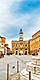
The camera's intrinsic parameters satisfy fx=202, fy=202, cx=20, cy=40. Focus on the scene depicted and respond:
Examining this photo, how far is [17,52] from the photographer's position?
111938 mm

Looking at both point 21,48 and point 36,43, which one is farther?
point 21,48

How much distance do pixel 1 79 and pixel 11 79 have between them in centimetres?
72

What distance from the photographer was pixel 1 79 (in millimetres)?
13625

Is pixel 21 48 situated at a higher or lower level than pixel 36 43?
lower

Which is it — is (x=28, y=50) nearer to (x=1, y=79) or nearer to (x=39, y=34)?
(x=39, y=34)

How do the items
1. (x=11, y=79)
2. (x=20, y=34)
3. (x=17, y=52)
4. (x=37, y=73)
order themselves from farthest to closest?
(x=20, y=34) → (x=17, y=52) → (x=11, y=79) → (x=37, y=73)

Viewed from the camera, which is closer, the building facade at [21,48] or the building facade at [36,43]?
the building facade at [36,43]

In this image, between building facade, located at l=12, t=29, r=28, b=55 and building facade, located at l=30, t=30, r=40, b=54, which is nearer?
building facade, located at l=30, t=30, r=40, b=54

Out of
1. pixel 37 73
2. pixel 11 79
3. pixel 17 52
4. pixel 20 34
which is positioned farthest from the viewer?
pixel 20 34

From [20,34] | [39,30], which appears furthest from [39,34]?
[20,34]

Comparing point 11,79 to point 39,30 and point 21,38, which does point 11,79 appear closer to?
point 39,30

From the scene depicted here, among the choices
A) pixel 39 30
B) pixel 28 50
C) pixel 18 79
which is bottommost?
pixel 18 79

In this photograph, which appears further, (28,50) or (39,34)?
(28,50)

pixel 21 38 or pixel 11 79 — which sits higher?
pixel 21 38
